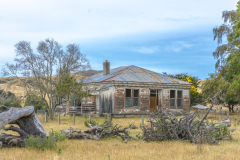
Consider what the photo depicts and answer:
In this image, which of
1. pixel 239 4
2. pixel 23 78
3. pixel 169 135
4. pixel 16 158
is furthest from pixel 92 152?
pixel 239 4

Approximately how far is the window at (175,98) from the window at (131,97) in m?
3.92

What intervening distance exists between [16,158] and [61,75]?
17.2 m

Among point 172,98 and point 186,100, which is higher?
point 172,98

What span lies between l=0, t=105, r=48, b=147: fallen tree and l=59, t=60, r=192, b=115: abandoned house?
14569 mm

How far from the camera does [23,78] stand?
25.2 meters

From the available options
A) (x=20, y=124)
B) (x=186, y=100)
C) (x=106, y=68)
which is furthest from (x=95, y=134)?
(x=106, y=68)

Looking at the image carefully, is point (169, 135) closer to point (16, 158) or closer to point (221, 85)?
point (16, 158)

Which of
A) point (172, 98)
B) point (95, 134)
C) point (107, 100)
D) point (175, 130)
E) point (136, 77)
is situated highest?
point (136, 77)

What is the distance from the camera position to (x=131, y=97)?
25.0 metres

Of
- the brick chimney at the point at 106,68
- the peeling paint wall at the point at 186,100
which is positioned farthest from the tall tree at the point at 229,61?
the brick chimney at the point at 106,68

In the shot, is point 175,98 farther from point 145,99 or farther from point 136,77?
point 136,77

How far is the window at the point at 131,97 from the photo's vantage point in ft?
82.0

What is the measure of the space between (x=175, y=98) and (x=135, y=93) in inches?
175

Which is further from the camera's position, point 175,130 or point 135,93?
point 135,93
